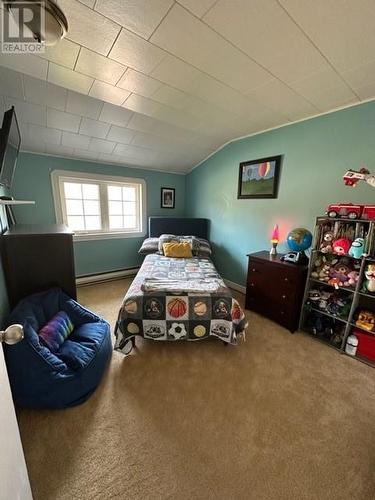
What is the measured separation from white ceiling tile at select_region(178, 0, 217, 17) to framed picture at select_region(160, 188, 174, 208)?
2894 millimetres

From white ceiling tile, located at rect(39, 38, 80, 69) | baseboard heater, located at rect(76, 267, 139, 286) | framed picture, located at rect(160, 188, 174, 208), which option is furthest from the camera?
framed picture, located at rect(160, 188, 174, 208)

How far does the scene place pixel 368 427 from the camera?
130 centimetres

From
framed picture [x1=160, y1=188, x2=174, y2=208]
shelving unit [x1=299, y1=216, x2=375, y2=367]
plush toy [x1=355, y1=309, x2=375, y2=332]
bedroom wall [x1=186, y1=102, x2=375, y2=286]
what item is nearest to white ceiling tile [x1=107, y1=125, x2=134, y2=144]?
framed picture [x1=160, y1=188, x2=174, y2=208]

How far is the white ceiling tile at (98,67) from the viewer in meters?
1.46

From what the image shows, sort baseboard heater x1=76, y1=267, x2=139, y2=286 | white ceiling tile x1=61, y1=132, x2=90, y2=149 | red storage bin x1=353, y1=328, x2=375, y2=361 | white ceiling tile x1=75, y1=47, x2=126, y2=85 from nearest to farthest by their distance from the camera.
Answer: white ceiling tile x1=75, y1=47, x2=126, y2=85
red storage bin x1=353, y1=328, x2=375, y2=361
white ceiling tile x1=61, y1=132, x2=90, y2=149
baseboard heater x1=76, y1=267, x2=139, y2=286

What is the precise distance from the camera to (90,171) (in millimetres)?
3223

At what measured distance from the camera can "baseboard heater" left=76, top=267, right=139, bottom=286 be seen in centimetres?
339

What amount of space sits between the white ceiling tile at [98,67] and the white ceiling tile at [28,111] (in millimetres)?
767

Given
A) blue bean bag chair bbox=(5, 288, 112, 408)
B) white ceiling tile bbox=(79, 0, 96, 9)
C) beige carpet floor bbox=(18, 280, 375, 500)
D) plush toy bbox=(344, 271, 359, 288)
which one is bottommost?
beige carpet floor bbox=(18, 280, 375, 500)

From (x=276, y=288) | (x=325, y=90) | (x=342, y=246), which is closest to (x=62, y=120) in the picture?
(x=325, y=90)

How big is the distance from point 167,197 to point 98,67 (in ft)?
Result: 8.32

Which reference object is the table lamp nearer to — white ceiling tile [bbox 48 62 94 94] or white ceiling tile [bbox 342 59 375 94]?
white ceiling tile [bbox 342 59 375 94]

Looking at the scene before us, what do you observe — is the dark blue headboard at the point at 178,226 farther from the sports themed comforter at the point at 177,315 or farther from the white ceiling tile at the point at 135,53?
the white ceiling tile at the point at 135,53

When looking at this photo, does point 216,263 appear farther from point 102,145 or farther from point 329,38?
point 329,38
